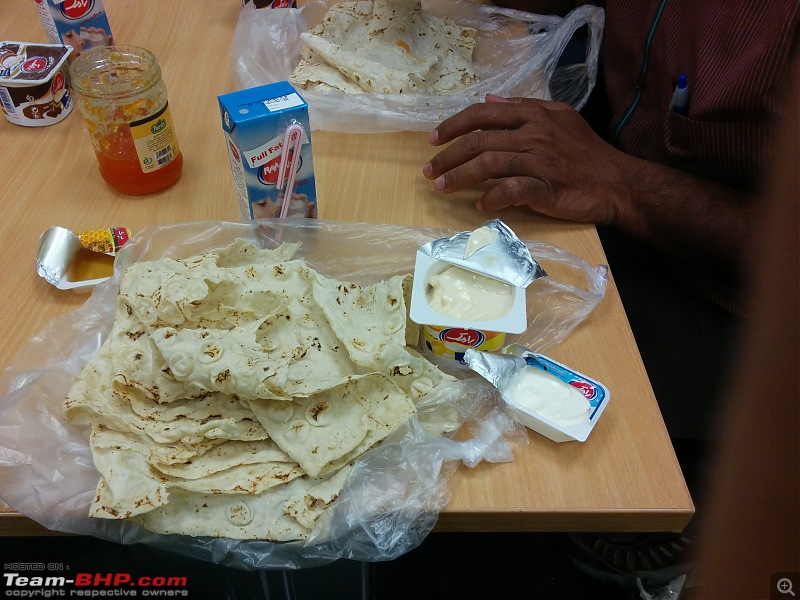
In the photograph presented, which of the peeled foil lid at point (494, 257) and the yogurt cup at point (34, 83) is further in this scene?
the yogurt cup at point (34, 83)

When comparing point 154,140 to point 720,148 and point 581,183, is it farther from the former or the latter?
point 720,148

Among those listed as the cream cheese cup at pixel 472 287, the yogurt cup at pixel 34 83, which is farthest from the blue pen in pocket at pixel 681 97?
the yogurt cup at pixel 34 83

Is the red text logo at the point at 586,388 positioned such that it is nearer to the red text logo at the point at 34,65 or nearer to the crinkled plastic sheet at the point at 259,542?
the crinkled plastic sheet at the point at 259,542

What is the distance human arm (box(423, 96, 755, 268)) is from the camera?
3.11 ft

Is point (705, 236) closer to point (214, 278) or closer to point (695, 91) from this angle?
point (695, 91)

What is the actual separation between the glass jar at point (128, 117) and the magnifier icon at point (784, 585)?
3.10 ft

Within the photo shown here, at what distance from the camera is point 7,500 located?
606 millimetres

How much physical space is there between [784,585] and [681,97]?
0.86 meters

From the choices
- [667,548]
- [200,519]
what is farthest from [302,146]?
[667,548]

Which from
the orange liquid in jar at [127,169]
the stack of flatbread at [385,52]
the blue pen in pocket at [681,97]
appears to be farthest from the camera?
the stack of flatbread at [385,52]

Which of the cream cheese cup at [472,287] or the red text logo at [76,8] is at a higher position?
the red text logo at [76,8]

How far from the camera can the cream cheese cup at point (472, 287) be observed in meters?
0.70

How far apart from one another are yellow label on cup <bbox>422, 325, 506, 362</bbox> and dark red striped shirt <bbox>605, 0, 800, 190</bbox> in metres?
0.56

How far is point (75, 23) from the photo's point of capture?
44.2 inches
